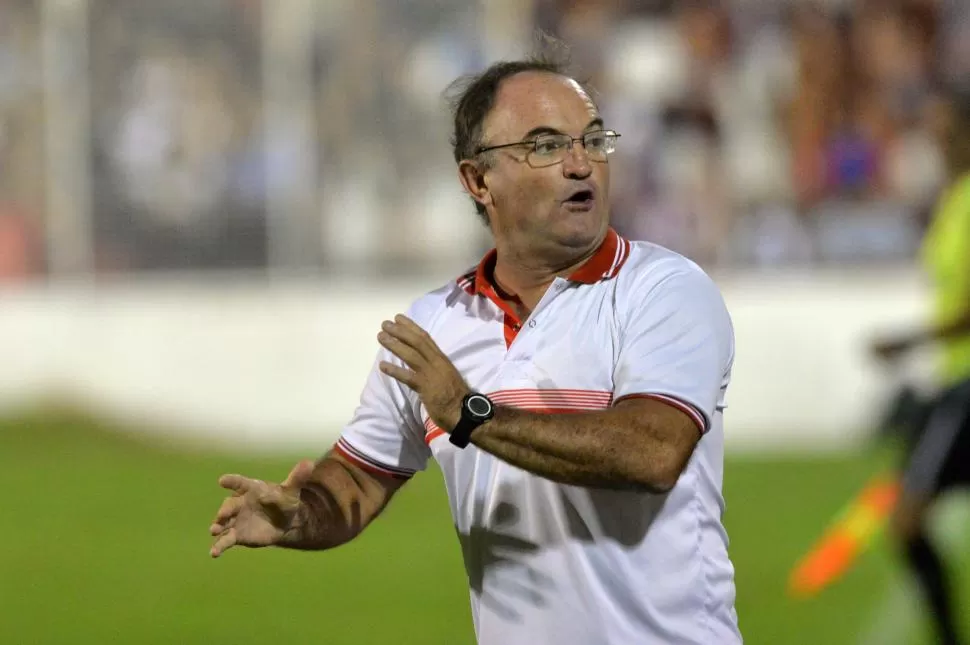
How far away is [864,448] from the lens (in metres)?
13.8

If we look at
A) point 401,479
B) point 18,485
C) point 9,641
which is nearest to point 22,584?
point 9,641

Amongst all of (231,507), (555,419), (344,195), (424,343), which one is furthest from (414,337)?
(344,195)

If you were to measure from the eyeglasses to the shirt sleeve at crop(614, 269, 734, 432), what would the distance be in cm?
39

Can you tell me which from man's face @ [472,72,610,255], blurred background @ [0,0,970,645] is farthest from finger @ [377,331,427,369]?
blurred background @ [0,0,970,645]

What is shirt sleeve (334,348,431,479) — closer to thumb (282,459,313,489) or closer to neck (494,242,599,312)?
thumb (282,459,313,489)

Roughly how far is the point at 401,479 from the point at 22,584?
5.82m

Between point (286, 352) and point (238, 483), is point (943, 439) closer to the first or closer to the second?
point (238, 483)

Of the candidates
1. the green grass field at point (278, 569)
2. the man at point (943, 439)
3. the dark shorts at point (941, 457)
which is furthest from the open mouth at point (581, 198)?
the green grass field at point (278, 569)

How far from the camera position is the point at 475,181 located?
13.6 ft

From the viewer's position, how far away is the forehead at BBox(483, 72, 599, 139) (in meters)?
3.81

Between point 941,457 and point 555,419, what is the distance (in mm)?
3918

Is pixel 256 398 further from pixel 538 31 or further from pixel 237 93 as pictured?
pixel 538 31

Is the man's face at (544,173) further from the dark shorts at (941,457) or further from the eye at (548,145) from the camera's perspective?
the dark shorts at (941,457)

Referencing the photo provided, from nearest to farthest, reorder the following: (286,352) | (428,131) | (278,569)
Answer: (278,569) < (286,352) < (428,131)
